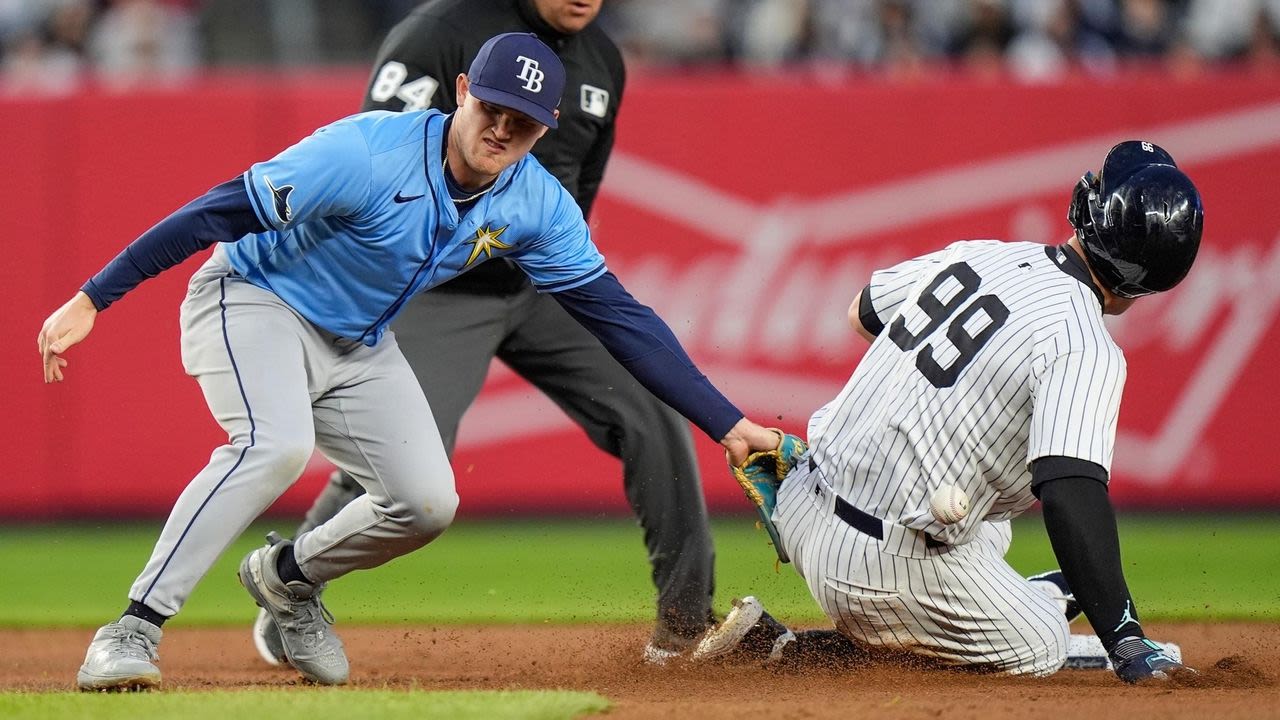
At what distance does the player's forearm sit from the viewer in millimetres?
3863

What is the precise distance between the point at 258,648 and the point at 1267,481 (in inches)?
235

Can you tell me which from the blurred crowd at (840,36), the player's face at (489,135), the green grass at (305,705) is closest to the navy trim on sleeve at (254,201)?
the player's face at (489,135)

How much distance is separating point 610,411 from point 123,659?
1.84 metres

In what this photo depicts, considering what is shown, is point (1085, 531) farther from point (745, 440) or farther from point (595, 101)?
point (595, 101)

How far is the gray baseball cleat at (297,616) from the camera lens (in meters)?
4.64

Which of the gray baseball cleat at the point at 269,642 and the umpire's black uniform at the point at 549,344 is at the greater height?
the umpire's black uniform at the point at 549,344

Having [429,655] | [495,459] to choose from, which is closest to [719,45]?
[495,459]

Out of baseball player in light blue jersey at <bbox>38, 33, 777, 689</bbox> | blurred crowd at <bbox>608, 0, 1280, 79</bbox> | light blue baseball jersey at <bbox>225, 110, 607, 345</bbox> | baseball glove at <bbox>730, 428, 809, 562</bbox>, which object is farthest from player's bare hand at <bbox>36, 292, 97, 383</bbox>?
blurred crowd at <bbox>608, 0, 1280, 79</bbox>

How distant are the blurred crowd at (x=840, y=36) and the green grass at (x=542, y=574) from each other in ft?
10.8

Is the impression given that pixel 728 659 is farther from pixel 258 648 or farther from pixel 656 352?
pixel 258 648

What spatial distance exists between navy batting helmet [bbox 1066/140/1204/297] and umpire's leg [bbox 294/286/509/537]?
2044 mm

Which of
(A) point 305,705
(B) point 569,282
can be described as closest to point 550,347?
(B) point 569,282

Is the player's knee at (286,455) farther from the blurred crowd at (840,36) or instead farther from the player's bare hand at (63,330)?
the blurred crowd at (840,36)

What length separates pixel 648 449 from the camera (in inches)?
206
